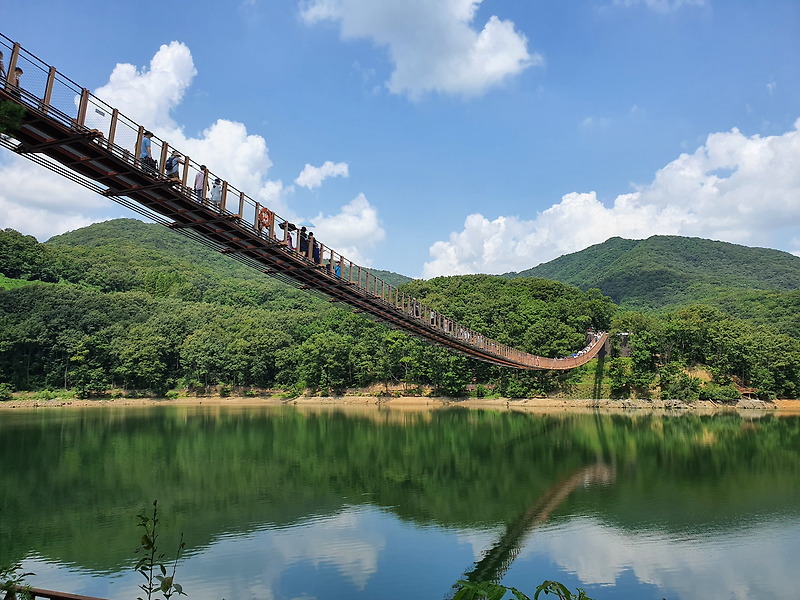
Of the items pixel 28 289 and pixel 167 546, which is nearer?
pixel 167 546

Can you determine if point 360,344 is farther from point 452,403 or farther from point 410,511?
point 410,511

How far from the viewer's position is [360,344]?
146 ft

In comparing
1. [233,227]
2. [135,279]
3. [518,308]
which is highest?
[135,279]

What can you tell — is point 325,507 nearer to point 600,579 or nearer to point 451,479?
point 451,479

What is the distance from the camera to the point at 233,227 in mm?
9586

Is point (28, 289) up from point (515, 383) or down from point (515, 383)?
up

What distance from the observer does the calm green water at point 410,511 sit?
9.41 meters

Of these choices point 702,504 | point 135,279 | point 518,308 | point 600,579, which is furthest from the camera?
point 135,279

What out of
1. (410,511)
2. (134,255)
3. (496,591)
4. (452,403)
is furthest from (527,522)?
(134,255)

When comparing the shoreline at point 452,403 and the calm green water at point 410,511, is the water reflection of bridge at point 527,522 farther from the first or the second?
the shoreline at point 452,403

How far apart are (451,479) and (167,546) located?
8.71 m

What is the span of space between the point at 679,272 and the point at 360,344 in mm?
68826

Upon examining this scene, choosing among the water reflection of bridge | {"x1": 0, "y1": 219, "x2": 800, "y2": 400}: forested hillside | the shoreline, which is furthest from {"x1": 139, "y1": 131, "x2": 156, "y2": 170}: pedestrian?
{"x1": 0, "y1": 219, "x2": 800, "y2": 400}: forested hillside

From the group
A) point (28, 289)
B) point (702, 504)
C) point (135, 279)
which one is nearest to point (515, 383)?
point (702, 504)
